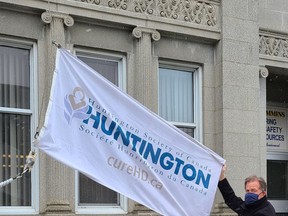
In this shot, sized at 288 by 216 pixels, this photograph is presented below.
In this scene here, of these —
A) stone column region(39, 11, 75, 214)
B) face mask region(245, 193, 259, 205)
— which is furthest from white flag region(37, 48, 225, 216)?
stone column region(39, 11, 75, 214)

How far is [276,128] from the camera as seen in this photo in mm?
12523

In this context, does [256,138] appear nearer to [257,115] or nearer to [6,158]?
[257,115]

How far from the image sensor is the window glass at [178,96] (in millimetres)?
9695

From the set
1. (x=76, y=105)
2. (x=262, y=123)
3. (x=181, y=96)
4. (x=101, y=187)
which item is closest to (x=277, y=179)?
(x=262, y=123)

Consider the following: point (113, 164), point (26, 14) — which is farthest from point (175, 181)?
point (26, 14)

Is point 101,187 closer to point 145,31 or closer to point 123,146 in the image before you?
point 145,31

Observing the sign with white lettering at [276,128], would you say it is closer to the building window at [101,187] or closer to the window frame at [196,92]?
the window frame at [196,92]

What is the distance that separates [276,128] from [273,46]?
7.95 feet

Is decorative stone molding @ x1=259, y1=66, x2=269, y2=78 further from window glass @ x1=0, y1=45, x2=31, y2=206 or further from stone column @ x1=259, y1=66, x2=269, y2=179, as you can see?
window glass @ x1=0, y1=45, x2=31, y2=206

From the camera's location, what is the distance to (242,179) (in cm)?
Answer: 984

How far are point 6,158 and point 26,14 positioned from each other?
2075mm

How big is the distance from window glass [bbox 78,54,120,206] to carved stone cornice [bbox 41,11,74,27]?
24.2 inches

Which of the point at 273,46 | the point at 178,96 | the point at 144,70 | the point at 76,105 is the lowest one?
the point at 76,105

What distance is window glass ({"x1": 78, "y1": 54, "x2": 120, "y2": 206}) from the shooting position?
28.4 feet
